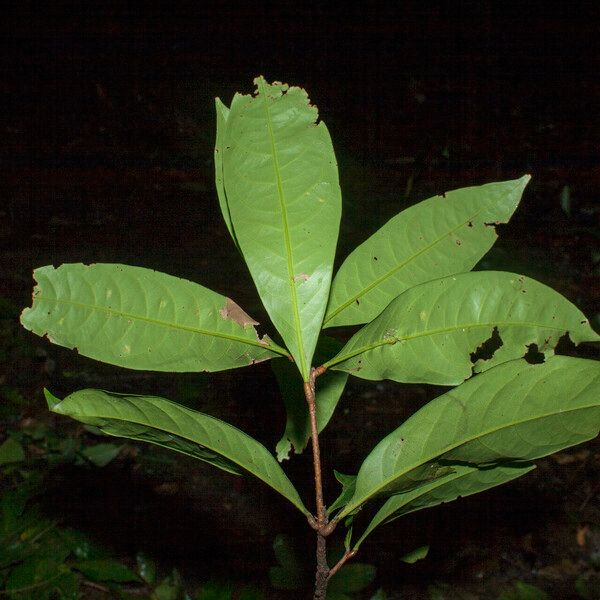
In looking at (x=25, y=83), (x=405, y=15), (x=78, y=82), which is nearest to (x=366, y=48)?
(x=405, y=15)

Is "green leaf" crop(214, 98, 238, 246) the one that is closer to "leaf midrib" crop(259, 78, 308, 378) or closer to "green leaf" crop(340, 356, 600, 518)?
"leaf midrib" crop(259, 78, 308, 378)

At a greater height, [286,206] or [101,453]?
[286,206]

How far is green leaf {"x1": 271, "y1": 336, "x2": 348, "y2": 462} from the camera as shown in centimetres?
70

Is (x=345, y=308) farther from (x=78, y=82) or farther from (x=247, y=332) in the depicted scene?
(x=78, y=82)

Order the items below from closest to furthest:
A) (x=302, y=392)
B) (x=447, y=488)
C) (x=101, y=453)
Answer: (x=447, y=488) < (x=302, y=392) < (x=101, y=453)

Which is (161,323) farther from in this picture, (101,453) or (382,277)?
(101,453)

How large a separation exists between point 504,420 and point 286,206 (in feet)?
0.88

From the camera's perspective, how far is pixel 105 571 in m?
1.70

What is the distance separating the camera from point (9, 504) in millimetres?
1822

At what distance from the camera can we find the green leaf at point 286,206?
564mm

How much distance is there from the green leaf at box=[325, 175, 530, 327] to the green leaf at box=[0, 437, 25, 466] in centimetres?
178

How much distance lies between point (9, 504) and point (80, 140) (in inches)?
96.2

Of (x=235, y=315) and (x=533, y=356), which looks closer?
(x=235, y=315)

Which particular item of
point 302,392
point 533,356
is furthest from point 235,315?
point 533,356
